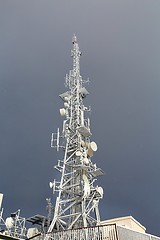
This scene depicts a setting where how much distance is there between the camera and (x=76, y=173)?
26.1 m

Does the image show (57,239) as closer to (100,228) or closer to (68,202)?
(100,228)

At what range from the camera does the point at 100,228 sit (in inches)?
642

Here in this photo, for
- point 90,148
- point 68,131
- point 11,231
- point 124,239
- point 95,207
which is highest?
point 68,131

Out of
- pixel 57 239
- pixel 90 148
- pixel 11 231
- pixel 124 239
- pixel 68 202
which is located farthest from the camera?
pixel 90 148

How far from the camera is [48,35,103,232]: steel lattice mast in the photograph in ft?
76.9

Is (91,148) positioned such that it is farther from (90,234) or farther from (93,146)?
(90,234)

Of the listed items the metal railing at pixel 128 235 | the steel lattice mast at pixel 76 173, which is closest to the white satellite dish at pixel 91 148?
the steel lattice mast at pixel 76 173

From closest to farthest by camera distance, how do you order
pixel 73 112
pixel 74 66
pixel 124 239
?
pixel 124 239
pixel 73 112
pixel 74 66

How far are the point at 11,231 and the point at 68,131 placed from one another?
10.5m

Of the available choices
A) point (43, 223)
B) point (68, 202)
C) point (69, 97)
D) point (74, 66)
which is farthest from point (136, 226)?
point (74, 66)

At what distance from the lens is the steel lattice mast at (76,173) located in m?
23.5

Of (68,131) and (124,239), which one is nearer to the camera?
(124,239)

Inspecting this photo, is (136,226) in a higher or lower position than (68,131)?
lower

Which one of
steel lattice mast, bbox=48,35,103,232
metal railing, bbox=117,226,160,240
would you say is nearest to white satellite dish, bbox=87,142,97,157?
steel lattice mast, bbox=48,35,103,232
